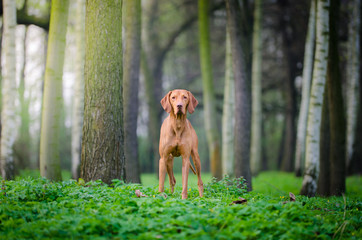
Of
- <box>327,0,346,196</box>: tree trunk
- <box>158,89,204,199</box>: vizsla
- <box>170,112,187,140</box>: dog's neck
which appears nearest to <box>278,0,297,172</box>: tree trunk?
<box>327,0,346,196</box>: tree trunk

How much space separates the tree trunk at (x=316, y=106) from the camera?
30.7 ft

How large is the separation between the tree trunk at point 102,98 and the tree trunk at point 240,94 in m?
3.84

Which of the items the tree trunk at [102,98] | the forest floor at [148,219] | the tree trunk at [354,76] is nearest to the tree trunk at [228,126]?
the tree trunk at [102,98]

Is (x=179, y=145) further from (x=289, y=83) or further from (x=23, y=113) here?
(x=23, y=113)

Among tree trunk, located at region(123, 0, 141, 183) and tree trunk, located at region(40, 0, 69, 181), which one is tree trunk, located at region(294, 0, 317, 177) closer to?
tree trunk, located at region(123, 0, 141, 183)

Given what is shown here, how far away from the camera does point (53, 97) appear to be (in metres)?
8.59

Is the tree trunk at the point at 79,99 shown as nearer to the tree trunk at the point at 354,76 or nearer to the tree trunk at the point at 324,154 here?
the tree trunk at the point at 324,154

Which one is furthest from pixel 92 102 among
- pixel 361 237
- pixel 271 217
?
pixel 361 237

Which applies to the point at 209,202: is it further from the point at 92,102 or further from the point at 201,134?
the point at 201,134

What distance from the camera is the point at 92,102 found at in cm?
711

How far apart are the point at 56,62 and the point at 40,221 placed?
5407 millimetres

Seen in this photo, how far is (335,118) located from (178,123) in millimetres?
6297

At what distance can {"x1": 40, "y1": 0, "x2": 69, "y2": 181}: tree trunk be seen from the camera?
8.49 meters

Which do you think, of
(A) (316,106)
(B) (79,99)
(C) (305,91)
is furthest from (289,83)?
(B) (79,99)
